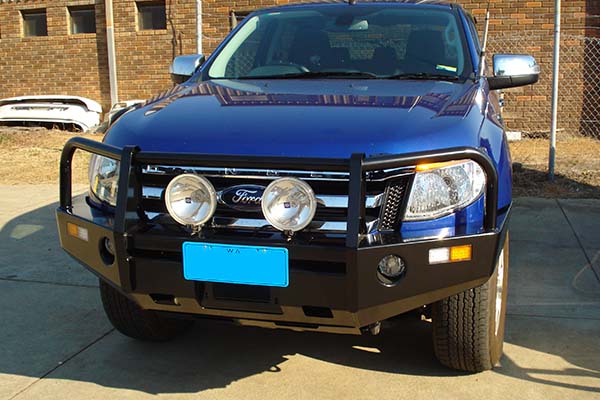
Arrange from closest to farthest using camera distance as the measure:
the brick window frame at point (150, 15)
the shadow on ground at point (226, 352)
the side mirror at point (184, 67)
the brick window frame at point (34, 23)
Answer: the shadow on ground at point (226, 352) < the side mirror at point (184, 67) < the brick window frame at point (150, 15) < the brick window frame at point (34, 23)

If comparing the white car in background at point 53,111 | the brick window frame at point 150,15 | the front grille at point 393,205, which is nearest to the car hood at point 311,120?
the front grille at point 393,205

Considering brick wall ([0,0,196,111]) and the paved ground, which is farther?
brick wall ([0,0,196,111])

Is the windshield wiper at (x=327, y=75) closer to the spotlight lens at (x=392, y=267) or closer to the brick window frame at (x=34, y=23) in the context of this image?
the spotlight lens at (x=392, y=267)

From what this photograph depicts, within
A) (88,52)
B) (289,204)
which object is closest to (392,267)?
(289,204)

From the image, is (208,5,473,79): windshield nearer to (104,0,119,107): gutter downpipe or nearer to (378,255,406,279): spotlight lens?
(378,255,406,279): spotlight lens

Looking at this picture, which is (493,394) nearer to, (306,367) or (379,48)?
(306,367)

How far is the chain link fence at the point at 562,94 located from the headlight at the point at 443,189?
7.57 m

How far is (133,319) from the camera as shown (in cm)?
338

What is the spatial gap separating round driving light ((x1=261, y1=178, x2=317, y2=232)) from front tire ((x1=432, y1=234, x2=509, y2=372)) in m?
0.75

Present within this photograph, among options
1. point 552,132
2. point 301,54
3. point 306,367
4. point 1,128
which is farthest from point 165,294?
point 1,128

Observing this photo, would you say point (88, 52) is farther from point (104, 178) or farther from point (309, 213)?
point (309, 213)

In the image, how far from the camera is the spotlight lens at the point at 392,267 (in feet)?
8.08

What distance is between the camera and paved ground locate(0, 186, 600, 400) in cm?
305


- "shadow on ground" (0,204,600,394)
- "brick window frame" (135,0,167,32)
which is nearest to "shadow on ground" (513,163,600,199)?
"shadow on ground" (0,204,600,394)
